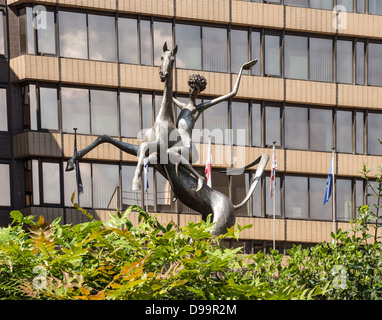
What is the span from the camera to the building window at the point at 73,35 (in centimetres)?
3878

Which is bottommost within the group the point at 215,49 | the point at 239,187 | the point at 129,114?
the point at 239,187

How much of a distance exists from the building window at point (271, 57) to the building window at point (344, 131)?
180 inches

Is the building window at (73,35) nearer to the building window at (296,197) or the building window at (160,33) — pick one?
the building window at (160,33)

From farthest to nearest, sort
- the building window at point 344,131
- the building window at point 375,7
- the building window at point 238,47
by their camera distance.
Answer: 1. the building window at point 375,7
2. the building window at point 344,131
3. the building window at point 238,47

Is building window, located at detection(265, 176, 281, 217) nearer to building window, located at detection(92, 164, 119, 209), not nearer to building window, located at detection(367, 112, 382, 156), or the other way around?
building window, located at detection(367, 112, 382, 156)

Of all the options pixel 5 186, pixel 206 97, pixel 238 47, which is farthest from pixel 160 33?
pixel 5 186

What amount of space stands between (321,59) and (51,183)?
55.9 feet

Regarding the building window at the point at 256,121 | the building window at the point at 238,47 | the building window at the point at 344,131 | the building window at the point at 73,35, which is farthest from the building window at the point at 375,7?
the building window at the point at 73,35

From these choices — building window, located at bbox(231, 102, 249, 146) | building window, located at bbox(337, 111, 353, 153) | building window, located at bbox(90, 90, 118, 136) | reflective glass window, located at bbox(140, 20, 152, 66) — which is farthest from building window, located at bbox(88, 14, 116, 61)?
building window, located at bbox(337, 111, 353, 153)

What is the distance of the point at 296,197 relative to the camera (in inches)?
1706

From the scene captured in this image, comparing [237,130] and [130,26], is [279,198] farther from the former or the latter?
[130,26]

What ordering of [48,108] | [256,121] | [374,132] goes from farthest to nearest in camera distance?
[374,132] < [256,121] < [48,108]

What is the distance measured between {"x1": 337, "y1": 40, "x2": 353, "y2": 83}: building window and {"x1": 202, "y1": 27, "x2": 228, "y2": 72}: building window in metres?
6.92

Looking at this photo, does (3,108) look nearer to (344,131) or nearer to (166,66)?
(344,131)
